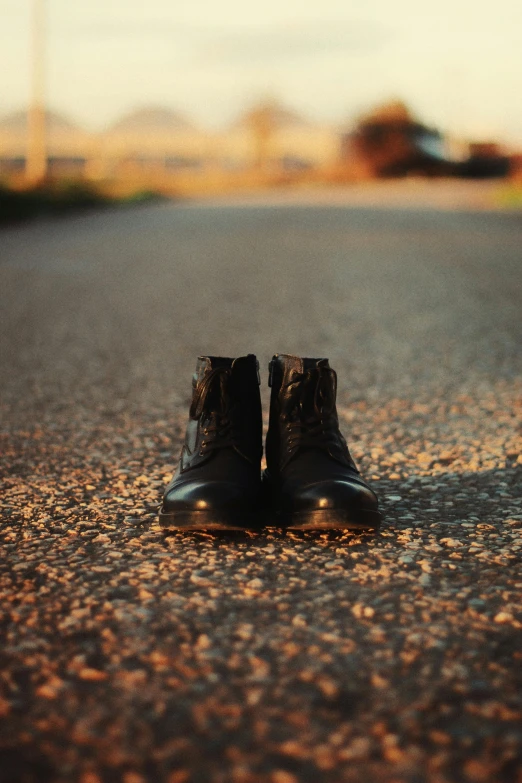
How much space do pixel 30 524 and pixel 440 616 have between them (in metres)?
1.07

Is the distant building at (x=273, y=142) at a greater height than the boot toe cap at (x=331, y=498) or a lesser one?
greater

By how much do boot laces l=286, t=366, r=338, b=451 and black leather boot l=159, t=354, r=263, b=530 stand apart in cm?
10

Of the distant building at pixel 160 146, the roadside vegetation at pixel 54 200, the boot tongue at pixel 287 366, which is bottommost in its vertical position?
the boot tongue at pixel 287 366

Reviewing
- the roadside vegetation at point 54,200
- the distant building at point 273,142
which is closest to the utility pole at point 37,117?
the roadside vegetation at point 54,200

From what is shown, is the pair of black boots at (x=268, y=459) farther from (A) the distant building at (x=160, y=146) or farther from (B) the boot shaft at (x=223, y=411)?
(A) the distant building at (x=160, y=146)

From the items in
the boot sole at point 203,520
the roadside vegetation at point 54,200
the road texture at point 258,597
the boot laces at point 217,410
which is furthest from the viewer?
the roadside vegetation at point 54,200

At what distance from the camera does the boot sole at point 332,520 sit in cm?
214

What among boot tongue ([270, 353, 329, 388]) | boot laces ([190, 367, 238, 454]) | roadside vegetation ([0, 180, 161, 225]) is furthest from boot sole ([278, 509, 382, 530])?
roadside vegetation ([0, 180, 161, 225])

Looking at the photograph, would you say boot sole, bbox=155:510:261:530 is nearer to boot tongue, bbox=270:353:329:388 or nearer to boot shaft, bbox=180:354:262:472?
boot shaft, bbox=180:354:262:472

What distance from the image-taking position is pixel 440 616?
1.77m

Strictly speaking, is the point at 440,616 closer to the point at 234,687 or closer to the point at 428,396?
the point at 234,687

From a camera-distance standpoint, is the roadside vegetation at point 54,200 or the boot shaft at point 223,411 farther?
the roadside vegetation at point 54,200

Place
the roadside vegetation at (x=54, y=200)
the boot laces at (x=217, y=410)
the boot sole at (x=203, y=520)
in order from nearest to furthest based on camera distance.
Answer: the boot sole at (x=203, y=520) → the boot laces at (x=217, y=410) → the roadside vegetation at (x=54, y=200)

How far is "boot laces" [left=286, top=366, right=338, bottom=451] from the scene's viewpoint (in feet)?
7.49
